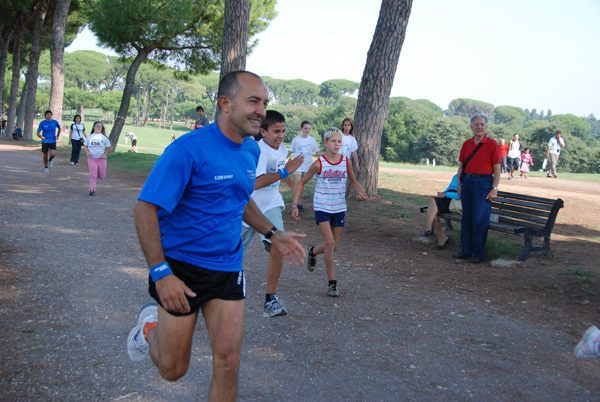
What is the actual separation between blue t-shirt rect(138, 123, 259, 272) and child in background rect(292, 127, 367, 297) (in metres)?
3.20

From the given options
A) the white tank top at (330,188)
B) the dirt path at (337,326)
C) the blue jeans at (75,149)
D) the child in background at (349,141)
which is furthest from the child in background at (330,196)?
the blue jeans at (75,149)

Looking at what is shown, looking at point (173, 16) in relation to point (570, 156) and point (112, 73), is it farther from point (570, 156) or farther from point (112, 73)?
point (112, 73)

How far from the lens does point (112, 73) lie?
134 metres

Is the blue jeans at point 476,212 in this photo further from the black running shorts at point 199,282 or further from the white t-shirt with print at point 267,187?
the black running shorts at point 199,282

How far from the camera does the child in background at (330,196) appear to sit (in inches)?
240

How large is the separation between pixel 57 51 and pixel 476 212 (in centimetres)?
2568

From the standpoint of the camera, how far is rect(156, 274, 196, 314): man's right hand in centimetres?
268

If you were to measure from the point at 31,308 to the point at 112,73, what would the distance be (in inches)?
5471

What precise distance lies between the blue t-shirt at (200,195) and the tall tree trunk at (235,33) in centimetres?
1003

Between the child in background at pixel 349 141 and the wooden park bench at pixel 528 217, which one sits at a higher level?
the child in background at pixel 349 141

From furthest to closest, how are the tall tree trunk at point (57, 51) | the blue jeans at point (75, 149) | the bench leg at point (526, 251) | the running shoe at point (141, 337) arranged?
1. the tall tree trunk at point (57, 51)
2. the blue jeans at point (75, 149)
3. the bench leg at point (526, 251)
4. the running shoe at point (141, 337)

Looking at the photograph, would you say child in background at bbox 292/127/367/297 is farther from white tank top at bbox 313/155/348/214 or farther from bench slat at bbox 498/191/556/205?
bench slat at bbox 498/191/556/205

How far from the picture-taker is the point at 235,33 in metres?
12.6

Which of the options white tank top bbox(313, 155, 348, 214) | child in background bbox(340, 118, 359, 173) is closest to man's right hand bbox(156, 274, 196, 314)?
white tank top bbox(313, 155, 348, 214)
